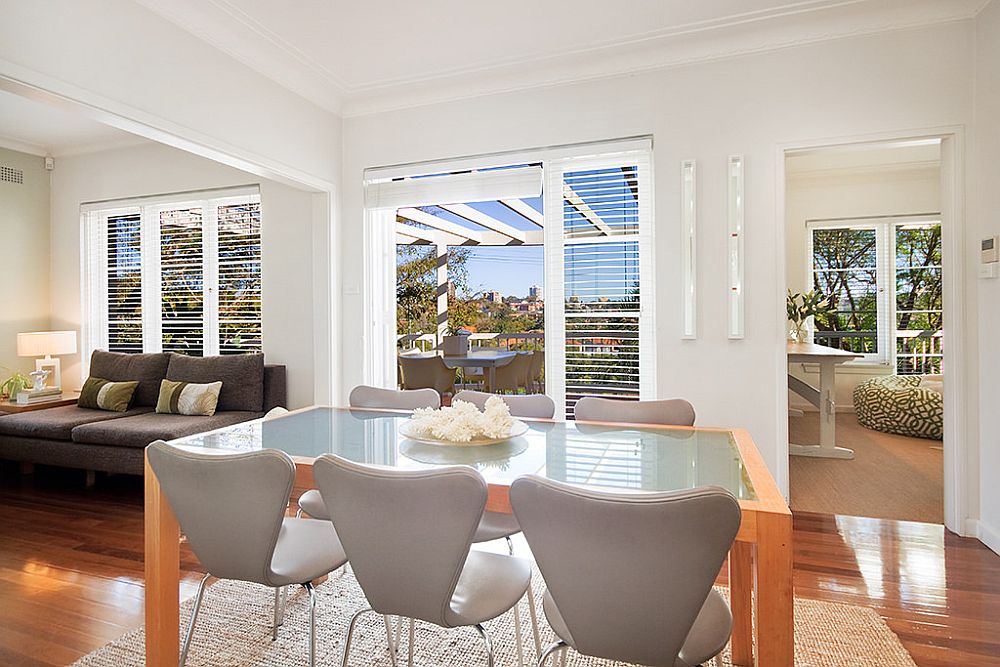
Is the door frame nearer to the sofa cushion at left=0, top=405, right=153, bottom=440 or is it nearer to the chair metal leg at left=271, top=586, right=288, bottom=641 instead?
the chair metal leg at left=271, top=586, right=288, bottom=641

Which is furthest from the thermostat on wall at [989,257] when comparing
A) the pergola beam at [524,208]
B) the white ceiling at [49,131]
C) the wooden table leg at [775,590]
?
the white ceiling at [49,131]

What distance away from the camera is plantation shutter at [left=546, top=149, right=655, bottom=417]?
12.5 ft

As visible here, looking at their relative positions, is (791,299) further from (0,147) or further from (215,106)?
(0,147)

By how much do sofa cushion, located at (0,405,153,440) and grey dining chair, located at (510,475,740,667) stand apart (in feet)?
13.4

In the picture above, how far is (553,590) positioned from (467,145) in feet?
11.2

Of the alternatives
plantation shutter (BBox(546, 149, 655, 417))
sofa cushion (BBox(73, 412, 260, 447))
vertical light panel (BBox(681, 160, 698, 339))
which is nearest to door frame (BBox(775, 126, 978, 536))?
vertical light panel (BBox(681, 160, 698, 339))

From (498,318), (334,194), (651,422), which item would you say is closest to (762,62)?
(651,422)

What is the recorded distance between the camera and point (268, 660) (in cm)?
205

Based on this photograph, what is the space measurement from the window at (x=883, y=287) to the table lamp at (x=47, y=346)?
7704 millimetres

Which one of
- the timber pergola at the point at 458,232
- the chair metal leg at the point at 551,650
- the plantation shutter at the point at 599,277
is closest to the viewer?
the chair metal leg at the point at 551,650

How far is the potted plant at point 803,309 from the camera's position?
5.91 meters

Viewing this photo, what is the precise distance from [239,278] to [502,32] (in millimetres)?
3029

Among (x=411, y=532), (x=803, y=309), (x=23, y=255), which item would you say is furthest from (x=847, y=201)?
(x=23, y=255)

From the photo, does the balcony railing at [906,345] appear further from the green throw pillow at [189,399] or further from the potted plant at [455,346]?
the green throw pillow at [189,399]
